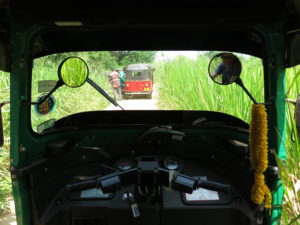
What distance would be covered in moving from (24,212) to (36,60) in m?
0.99

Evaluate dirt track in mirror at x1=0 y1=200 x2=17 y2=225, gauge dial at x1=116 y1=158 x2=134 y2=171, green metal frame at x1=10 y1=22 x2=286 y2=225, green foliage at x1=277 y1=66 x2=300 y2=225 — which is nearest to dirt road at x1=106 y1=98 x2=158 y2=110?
gauge dial at x1=116 y1=158 x2=134 y2=171

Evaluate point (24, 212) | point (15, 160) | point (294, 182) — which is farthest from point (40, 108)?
point (294, 182)

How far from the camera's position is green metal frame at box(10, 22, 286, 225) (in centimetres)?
153

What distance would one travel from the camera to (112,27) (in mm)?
1518

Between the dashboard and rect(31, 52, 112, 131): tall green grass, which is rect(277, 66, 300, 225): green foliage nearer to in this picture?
the dashboard

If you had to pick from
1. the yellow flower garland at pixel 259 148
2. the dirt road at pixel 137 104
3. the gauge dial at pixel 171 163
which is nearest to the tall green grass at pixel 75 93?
the dirt road at pixel 137 104

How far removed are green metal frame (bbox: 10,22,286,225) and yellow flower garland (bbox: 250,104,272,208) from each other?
15 centimetres

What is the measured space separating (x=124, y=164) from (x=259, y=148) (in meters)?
0.85

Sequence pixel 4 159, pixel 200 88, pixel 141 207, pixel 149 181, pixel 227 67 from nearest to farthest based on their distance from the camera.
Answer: pixel 149 181 < pixel 141 207 < pixel 227 67 < pixel 200 88 < pixel 4 159

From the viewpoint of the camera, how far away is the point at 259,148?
1.43 m

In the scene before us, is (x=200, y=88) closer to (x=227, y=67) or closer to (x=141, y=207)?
(x=227, y=67)

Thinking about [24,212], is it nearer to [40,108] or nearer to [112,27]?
[40,108]

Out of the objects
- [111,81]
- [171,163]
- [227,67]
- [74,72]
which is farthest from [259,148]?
[74,72]

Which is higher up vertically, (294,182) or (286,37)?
(286,37)
